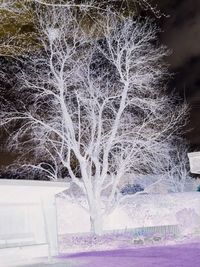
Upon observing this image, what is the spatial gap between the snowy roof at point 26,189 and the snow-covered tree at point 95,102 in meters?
6.57

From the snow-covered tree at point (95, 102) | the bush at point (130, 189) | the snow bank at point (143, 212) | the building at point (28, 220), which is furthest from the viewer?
the bush at point (130, 189)

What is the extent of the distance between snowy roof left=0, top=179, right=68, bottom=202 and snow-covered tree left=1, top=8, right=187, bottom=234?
6.57m

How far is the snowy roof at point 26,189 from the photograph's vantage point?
564 inches

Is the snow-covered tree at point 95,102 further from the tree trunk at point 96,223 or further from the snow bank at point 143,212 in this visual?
the snow bank at point 143,212

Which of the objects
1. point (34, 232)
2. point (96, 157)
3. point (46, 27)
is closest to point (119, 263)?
point (34, 232)

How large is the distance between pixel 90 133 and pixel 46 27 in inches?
237

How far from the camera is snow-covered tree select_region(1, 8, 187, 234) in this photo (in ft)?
75.6

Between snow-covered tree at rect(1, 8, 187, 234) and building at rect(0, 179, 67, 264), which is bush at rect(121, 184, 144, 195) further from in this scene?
building at rect(0, 179, 67, 264)

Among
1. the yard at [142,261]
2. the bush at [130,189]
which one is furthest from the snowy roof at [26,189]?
the bush at [130,189]

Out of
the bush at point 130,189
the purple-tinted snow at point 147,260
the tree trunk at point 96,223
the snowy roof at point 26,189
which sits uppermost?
the bush at point 130,189

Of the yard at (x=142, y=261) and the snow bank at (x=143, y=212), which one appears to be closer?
the yard at (x=142, y=261)

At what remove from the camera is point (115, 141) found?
945 inches

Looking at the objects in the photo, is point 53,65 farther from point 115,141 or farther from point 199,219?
point 199,219

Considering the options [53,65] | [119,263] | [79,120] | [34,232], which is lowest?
[119,263]
